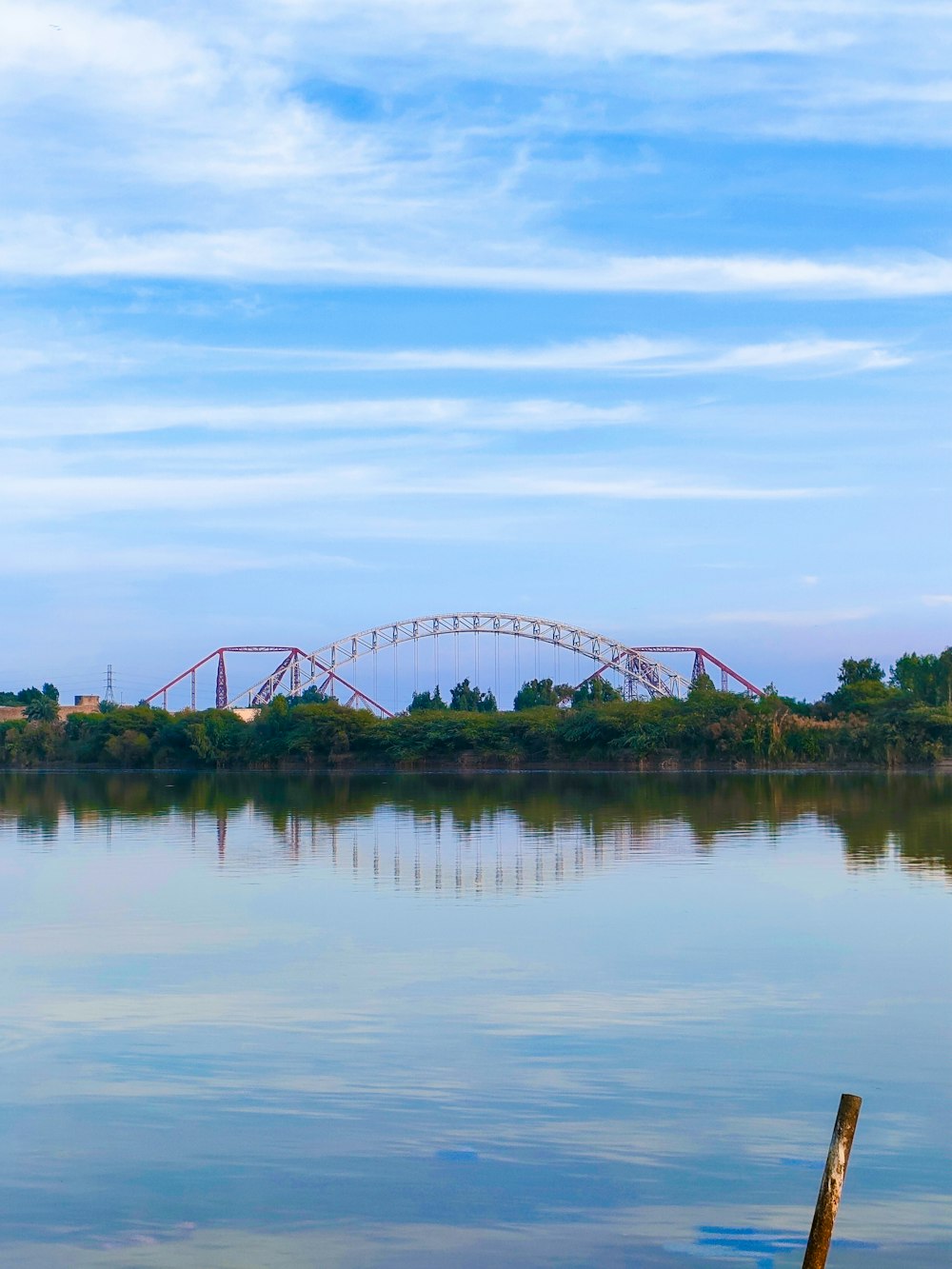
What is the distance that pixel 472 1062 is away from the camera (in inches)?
500

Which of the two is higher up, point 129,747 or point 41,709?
point 41,709

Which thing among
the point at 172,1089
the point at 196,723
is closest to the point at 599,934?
A: the point at 172,1089

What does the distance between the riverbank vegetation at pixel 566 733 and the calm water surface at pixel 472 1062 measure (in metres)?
49.9

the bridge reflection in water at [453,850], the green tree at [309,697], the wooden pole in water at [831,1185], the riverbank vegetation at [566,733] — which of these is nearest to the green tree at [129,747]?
the riverbank vegetation at [566,733]

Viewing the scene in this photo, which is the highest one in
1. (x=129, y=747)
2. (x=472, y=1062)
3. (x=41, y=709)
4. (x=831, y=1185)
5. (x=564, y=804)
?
(x=41, y=709)

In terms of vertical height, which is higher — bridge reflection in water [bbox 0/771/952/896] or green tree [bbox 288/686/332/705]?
green tree [bbox 288/686/332/705]

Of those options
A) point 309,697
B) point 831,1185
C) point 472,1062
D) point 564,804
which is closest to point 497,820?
Answer: point 564,804

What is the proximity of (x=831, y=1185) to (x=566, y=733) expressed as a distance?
256 ft

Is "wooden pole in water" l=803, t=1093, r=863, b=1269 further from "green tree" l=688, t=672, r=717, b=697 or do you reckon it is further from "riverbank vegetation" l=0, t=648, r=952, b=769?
"green tree" l=688, t=672, r=717, b=697

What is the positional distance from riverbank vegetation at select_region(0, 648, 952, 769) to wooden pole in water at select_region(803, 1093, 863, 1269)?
6875 centimetres

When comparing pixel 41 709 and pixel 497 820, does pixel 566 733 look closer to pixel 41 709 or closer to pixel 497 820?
pixel 497 820

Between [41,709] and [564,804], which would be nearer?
[564,804]

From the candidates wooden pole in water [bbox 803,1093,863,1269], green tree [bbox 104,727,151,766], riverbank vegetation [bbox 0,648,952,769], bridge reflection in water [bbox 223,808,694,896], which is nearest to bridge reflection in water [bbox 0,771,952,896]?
bridge reflection in water [bbox 223,808,694,896]

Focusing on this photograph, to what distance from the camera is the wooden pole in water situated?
6.77m
